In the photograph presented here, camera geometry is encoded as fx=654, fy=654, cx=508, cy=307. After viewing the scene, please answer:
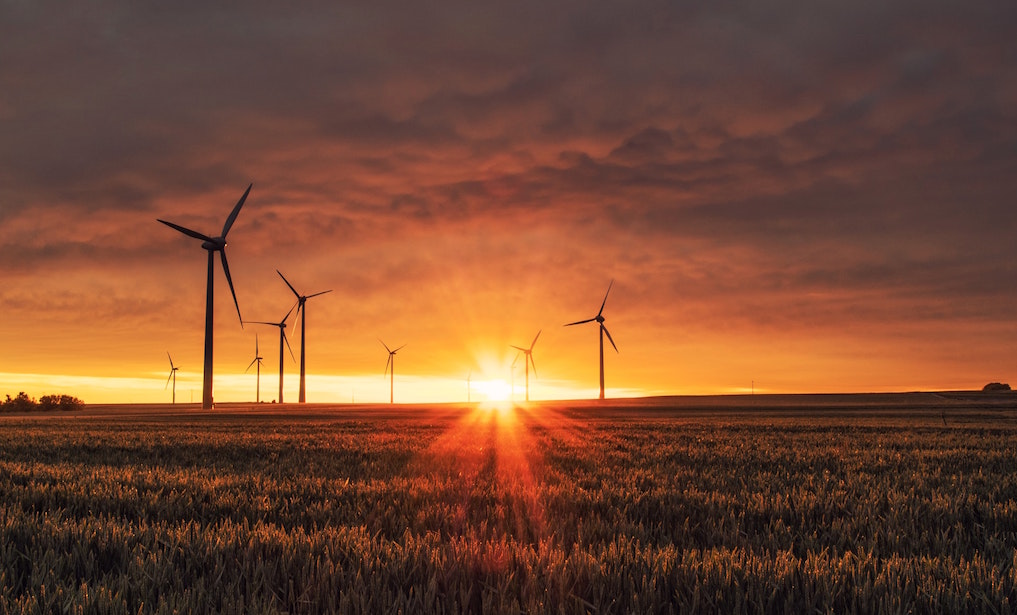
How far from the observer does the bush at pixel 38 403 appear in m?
124

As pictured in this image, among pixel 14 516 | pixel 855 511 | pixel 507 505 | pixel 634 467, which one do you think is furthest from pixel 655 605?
pixel 634 467

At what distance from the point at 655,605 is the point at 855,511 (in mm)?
5583

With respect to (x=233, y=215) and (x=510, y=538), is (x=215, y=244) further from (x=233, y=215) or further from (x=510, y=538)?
(x=510, y=538)

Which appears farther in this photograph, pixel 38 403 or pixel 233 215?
pixel 38 403

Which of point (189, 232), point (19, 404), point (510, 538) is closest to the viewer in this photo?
point (510, 538)

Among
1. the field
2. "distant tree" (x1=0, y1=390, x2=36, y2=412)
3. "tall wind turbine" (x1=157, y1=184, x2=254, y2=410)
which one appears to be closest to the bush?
"distant tree" (x1=0, y1=390, x2=36, y2=412)

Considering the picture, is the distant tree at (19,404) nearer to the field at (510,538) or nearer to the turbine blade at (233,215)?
the turbine blade at (233,215)

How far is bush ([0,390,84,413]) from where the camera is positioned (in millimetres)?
123625

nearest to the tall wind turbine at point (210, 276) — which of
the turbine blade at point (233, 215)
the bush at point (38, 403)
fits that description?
the turbine blade at point (233, 215)

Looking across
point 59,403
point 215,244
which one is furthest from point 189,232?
point 59,403

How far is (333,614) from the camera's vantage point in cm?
404

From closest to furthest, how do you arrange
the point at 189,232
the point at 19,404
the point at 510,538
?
the point at 510,538 → the point at 189,232 → the point at 19,404

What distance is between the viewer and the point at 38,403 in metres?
127

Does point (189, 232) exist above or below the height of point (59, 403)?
above
